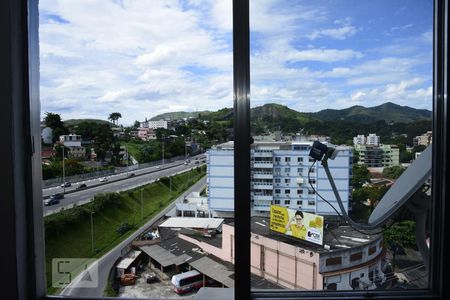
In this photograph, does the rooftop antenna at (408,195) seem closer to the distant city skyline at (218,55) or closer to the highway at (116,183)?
the distant city skyline at (218,55)

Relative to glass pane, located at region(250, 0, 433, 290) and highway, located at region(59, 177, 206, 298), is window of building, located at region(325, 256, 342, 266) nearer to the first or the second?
glass pane, located at region(250, 0, 433, 290)

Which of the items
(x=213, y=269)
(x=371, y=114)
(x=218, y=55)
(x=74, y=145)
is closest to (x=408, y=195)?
(x=371, y=114)

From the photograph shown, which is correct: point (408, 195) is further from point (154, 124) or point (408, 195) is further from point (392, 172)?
point (154, 124)

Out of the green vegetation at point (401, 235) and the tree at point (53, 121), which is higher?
the tree at point (53, 121)

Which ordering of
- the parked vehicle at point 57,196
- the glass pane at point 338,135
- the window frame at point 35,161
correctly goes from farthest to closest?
the parked vehicle at point 57,196 < the glass pane at point 338,135 < the window frame at point 35,161

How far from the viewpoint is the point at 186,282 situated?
145 centimetres

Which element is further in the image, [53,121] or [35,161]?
[53,121]

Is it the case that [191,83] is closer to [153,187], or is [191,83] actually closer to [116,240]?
[153,187]

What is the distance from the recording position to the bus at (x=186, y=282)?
1.44 m

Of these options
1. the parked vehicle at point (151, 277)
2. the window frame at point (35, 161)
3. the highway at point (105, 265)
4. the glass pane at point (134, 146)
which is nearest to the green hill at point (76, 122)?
the glass pane at point (134, 146)

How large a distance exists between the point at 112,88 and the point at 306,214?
117 cm

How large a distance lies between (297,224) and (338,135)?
0.48m

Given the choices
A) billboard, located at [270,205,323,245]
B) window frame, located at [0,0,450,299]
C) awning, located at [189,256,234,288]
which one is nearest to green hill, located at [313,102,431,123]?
window frame, located at [0,0,450,299]

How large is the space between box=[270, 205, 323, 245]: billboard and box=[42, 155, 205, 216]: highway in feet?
1.49
